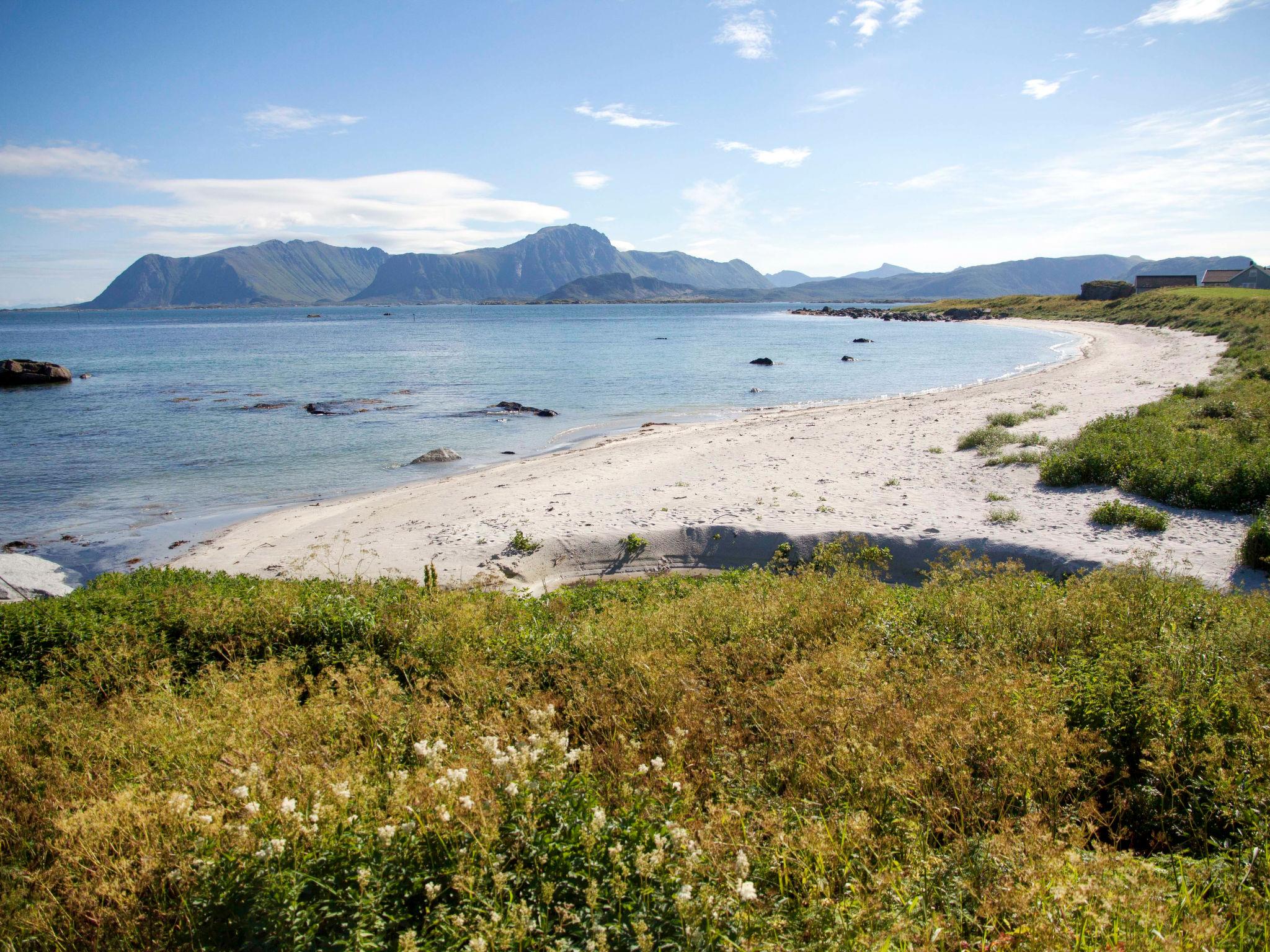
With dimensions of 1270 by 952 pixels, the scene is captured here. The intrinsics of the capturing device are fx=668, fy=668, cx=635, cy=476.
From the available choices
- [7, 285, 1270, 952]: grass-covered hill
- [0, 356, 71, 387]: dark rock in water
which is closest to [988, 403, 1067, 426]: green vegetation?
[7, 285, 1270, 952]: grass-covered hill

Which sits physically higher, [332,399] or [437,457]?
[332,399]

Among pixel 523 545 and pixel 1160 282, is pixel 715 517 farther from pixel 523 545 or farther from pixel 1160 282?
pixel 1160 282

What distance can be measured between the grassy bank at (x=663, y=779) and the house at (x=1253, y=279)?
12031 cm

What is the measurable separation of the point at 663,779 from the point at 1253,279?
13244 cm

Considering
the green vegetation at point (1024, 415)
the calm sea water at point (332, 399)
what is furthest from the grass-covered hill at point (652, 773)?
the green vegetation at point (1024, 415)

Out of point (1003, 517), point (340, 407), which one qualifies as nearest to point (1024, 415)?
point (1003, 517)

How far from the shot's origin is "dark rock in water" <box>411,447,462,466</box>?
24.5 m

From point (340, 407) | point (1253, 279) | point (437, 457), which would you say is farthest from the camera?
point (1253, 279)

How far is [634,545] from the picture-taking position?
13.4 m

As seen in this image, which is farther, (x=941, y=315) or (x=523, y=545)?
(x=941, y=315)

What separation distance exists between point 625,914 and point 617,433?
26.7m

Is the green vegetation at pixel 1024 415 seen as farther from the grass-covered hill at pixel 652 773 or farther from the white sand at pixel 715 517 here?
the grass-covered hill at pixel 652 773

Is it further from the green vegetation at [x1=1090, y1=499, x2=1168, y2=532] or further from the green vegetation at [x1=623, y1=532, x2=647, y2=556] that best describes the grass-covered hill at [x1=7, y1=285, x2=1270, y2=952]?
the green vegetation at [x1=1090, y1=499, x2=1168, y2=532]

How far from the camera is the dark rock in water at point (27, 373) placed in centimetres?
4797
